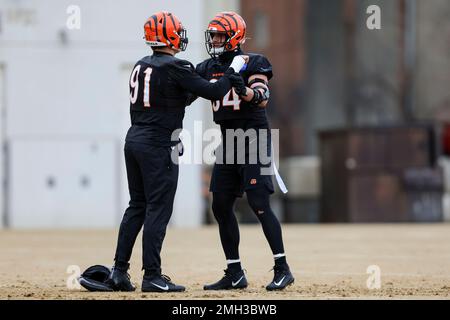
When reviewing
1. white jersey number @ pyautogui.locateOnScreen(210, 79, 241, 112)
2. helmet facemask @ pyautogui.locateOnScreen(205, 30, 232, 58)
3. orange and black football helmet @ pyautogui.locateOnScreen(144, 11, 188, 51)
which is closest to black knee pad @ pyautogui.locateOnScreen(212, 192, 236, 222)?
white jersey number @ pyautogui.locateOnScreen(210, 79, 241, 112)

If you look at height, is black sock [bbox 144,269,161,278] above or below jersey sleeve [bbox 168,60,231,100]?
below

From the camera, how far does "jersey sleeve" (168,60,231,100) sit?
30.1 ft

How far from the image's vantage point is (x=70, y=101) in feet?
77.4

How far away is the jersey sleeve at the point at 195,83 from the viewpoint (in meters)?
9.16

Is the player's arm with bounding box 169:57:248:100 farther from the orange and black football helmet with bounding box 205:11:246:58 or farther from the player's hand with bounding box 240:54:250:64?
the orange and black football helmet with bounding box 205:11:246:58

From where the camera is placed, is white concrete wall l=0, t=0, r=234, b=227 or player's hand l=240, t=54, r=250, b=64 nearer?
player's hand l=240, t=54, r=250, b=64

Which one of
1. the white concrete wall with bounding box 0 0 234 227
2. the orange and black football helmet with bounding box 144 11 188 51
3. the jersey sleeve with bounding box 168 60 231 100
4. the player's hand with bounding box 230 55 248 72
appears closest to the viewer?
the jersey sleeve with bounding box 168 60 231 100

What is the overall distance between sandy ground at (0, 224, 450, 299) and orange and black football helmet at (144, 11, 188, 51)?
6.99 ft

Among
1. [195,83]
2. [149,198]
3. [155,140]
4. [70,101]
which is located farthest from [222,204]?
[70,101]

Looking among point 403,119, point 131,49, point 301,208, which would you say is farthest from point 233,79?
point 403,119

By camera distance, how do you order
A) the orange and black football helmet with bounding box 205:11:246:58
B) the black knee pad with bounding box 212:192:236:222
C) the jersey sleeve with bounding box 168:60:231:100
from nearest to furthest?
the jersey sleeve with bounding box 168:60:231:100
the orange and black football helmet with bounding box 205:11:246:58
the black knee pad with bounding box 212:192:236:222

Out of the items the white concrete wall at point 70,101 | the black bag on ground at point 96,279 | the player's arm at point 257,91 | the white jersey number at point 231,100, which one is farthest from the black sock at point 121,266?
the white concrete wall at point 70,101

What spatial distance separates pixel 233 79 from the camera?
30.2 feet

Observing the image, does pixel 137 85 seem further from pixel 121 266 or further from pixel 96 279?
pixel 96 279
